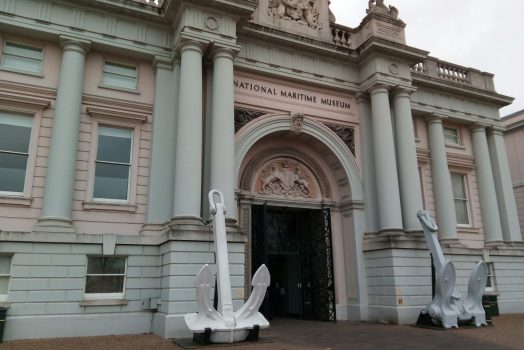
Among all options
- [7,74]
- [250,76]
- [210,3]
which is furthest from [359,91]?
[7,74]

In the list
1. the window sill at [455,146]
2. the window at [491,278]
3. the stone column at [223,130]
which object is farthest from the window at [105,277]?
the window sill at [455,146]

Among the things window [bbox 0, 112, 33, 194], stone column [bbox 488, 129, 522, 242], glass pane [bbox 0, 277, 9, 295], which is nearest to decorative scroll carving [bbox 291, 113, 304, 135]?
window [bbox 0, 112, 33, 194]

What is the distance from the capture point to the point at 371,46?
631 inches

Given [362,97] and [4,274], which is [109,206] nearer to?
[4,274]

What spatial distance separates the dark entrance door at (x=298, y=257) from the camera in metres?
15.0

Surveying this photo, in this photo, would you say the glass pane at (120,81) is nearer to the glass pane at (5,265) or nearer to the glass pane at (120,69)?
the glass pane at (120,69)

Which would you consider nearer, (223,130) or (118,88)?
(223,130)

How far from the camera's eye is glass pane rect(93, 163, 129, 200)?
12.8 meters

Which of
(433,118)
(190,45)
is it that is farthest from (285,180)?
(433,118)

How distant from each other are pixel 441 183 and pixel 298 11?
9.02 meters

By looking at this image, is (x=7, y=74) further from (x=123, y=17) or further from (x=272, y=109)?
(x=272, y=109)

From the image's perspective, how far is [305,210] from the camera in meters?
→ 16.6

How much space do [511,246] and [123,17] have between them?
1800 cm

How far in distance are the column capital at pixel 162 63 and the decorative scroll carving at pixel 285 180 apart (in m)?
4.93
